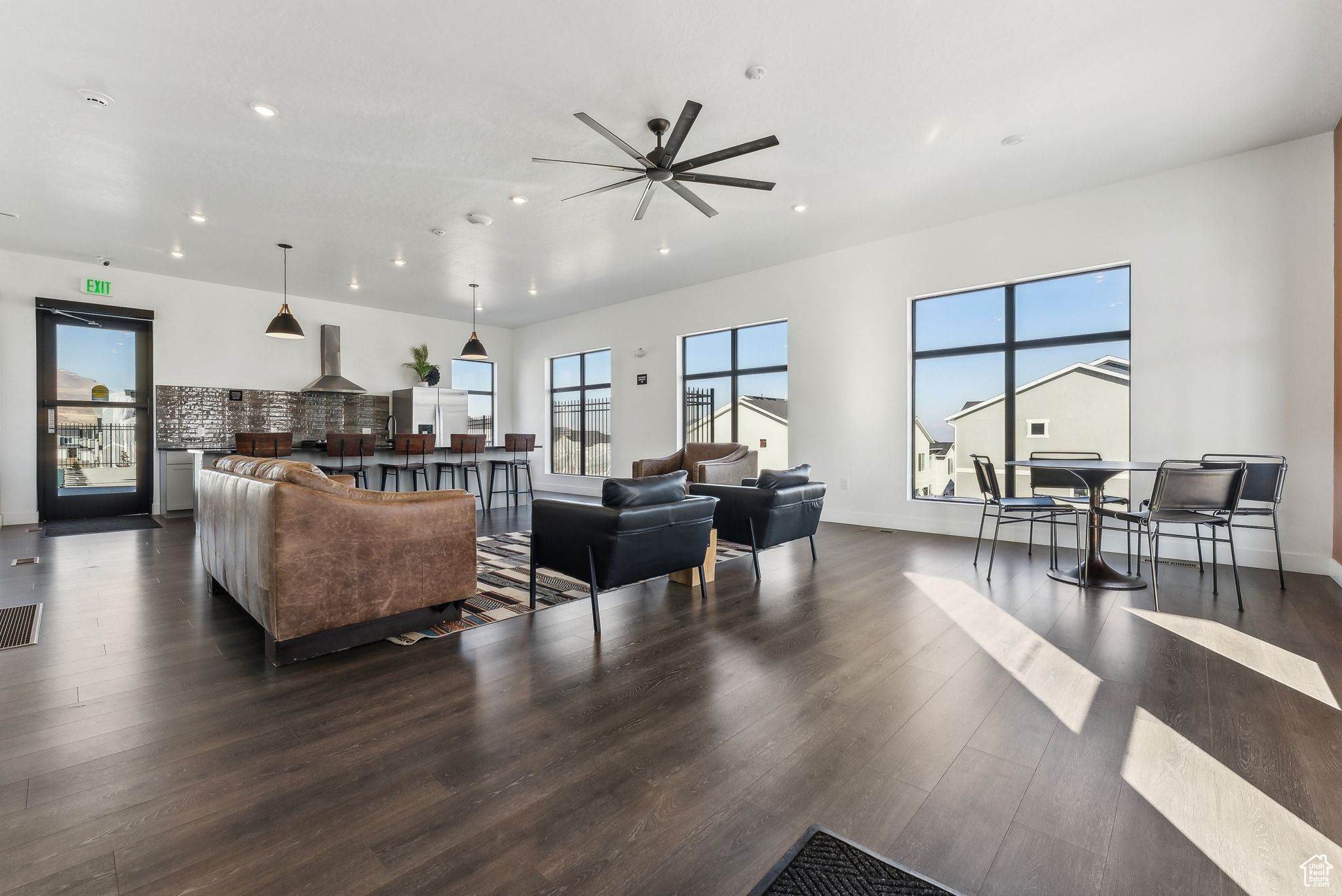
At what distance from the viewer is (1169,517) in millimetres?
3586

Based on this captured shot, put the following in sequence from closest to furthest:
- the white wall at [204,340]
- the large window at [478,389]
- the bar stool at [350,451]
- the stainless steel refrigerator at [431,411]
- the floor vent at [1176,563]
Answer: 1. the floor vent at [1176,563]
2. the white wall at [204,340]
3. the bar stool at [350,451]
4. the stainless steel refrigerator at [431,411]
5. the large window at [478,389]

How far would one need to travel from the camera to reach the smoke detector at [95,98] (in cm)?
349

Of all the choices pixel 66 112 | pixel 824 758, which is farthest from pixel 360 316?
pixel 824 758

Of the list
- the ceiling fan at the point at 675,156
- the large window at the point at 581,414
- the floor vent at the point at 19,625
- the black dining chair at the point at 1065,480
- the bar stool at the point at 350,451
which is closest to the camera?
the floor vent at the point at 19,625

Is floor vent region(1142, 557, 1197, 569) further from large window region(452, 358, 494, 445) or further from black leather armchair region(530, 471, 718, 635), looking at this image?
large window region(452, 358, 494, 445)

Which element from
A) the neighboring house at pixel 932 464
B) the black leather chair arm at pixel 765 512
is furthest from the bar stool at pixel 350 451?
the neighboring house at pixel 932 464

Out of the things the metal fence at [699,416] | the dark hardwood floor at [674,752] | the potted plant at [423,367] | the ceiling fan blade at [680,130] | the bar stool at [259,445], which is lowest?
the dark hardwood floor at [674,752]

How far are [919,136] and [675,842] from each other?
4.52 metres

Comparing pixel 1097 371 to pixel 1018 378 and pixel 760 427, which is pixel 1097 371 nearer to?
pixel 1018 378

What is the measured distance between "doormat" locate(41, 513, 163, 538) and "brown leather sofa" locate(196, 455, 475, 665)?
15.4ft

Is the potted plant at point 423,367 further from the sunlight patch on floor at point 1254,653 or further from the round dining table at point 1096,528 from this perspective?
the sunlight patch on floor at point 1254,653

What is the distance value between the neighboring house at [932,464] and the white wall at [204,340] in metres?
7.75

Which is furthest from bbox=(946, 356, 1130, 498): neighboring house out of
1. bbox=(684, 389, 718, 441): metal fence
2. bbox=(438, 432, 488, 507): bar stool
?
bbox=(438, 432, 488, 507): bar stool

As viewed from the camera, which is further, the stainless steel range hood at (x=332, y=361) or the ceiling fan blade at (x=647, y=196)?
the stainless steel range hood at (x=332, y=361)
